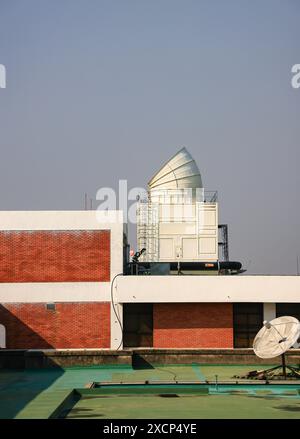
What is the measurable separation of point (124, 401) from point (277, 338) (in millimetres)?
7767

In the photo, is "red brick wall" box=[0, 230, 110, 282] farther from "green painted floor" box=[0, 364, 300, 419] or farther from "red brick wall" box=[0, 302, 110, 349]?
"green painted floor" box=[0, 364, 300, 419]

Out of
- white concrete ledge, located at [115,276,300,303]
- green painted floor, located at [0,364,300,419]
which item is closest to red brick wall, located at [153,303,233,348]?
white concrete ledge, located at [115,276,300,303]

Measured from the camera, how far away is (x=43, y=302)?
40031 mm

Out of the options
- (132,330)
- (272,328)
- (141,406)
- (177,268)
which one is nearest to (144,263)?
(177,268)

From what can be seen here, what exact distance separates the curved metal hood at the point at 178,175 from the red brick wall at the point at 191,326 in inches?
507

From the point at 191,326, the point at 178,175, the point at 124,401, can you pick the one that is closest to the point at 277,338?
the point at 124,401

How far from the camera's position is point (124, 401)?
2725 cm

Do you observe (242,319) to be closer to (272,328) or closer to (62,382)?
(272,328)

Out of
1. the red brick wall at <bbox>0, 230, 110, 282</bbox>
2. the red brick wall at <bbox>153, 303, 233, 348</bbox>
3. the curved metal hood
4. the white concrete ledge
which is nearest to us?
the white concrete ledge

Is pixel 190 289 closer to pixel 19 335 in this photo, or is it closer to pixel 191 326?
pixel 191 326

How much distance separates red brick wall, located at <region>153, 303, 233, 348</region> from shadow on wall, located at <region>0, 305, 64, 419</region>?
5623mm

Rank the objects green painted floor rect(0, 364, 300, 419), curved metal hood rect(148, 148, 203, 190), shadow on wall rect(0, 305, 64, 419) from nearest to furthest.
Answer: green painted floor rect(0, 364, 300, 419)
shadow on wall rect(0, 305, 64, 419)
curved metal hood rect(148, 148, 203, 190)

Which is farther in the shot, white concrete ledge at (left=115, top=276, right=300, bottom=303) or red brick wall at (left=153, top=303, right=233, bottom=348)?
red brick wall at (left=153, top=303, right=233, bottom=348)

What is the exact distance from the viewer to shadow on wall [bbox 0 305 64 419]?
28719 mm
